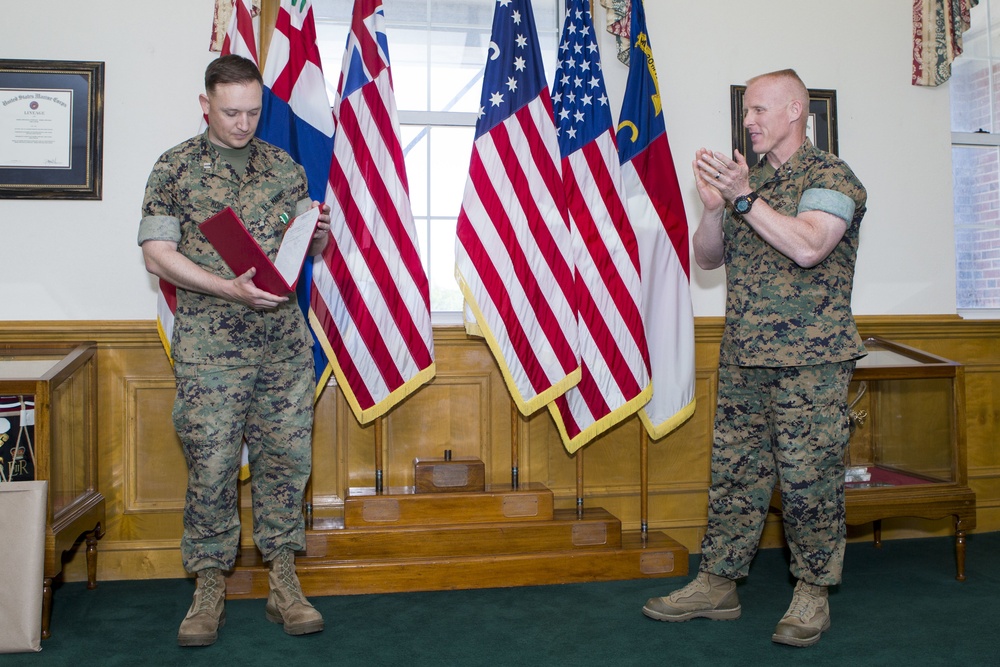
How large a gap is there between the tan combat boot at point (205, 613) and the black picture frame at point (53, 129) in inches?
57.8

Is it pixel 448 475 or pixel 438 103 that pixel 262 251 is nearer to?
pixel 448 475

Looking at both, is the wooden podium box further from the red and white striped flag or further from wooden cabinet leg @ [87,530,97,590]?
wooden cabinet leg @ [87,530,97,590]

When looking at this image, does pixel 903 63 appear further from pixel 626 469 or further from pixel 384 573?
pixel 384 573

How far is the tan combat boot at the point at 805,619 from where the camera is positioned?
2271mm

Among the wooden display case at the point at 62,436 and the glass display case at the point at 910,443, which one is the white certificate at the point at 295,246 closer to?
the wooden display case at the point at 62,436

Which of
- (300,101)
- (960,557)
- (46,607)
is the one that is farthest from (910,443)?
(46,607)

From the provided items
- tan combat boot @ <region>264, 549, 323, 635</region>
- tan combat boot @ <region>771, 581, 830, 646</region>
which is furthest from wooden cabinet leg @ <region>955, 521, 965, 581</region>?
tan combat boot @ <region>264, 549, 323, 635</region>

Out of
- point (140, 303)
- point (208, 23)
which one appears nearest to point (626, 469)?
point (140, 303)

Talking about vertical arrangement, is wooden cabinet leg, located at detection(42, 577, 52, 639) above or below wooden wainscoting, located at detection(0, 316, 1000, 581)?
below

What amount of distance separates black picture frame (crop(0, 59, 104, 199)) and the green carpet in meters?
1.42

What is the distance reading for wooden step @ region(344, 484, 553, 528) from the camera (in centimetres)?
293

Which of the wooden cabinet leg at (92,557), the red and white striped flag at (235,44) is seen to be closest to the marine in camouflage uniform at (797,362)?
the red and white striped flag at (235,44)

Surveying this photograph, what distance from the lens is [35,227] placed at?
118 inches

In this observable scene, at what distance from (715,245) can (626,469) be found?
4.01ft
